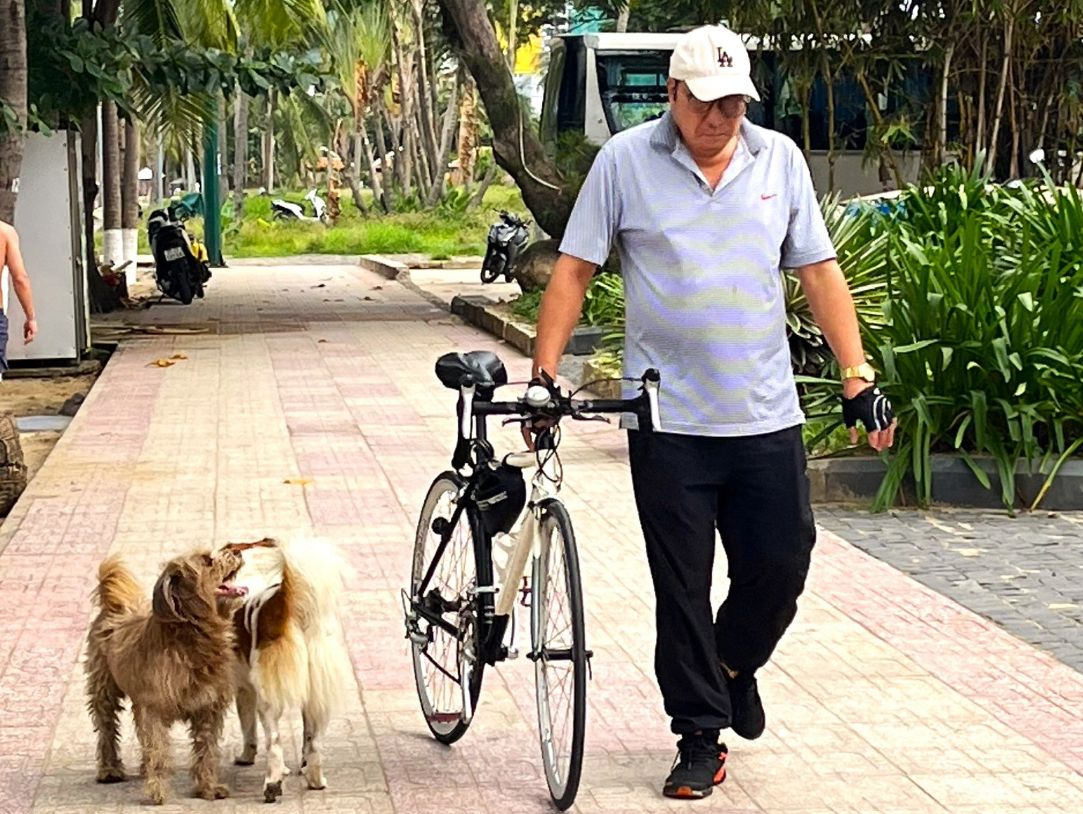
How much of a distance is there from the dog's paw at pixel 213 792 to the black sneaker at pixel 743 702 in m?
1.42

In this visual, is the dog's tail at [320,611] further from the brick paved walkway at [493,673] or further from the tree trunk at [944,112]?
the tree trunk at [944,112]

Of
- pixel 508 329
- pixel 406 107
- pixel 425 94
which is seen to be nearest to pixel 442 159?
pixel 406 107

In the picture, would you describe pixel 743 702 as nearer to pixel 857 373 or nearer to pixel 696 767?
pixel 696 767

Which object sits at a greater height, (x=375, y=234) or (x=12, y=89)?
(x=12, y=89)

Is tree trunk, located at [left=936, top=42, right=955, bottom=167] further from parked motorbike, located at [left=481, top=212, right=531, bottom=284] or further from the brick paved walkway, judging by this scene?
the brick paved walkway

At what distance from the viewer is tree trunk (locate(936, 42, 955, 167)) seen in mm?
18141

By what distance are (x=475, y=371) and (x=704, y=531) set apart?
2.46 feet

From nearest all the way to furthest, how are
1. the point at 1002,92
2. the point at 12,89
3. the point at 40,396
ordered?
1. the point at 12,89
2. the point at 40,396
3. the point at 1002,92

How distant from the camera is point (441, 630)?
5.59m

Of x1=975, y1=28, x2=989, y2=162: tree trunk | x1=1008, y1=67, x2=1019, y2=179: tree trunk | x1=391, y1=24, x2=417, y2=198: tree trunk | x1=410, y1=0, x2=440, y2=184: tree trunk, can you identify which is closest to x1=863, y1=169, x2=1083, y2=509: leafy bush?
x1=975, y1=28, x2=989, y2=162: tree trunk

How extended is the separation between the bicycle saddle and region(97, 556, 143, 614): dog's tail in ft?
3.53

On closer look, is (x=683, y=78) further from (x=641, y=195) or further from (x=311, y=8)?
(x=311, y=8)

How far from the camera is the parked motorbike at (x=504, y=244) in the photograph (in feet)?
82.7

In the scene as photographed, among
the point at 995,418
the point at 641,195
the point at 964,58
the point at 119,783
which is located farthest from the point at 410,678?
the point at 964,58
